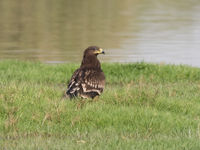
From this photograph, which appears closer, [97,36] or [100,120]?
[100,120]

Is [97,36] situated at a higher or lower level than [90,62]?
higher

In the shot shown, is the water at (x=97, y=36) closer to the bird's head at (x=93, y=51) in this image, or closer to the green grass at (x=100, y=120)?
the bird's head at (x=93, y=51)

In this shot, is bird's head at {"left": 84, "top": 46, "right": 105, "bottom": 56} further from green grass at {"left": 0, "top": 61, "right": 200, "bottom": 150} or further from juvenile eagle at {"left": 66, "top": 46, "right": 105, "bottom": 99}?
green grass at {"left": 0, "top": 61, "right": 200, "bottom": 150}

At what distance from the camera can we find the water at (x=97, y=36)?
23438 mm

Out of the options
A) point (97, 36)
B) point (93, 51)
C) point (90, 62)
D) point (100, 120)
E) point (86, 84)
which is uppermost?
point (97, 36)

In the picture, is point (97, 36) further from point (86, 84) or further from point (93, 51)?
point (86, 84)

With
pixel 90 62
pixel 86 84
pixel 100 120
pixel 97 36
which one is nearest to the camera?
pixel 100 120

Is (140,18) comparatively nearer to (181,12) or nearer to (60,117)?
(181,12)

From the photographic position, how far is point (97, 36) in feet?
104

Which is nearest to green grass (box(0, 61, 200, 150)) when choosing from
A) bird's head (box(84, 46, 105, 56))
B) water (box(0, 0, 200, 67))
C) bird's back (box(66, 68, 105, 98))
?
bird's back (box(66, 68, 105, 98))

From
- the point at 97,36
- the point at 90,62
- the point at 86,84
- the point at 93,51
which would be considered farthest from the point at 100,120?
the point at 97,36

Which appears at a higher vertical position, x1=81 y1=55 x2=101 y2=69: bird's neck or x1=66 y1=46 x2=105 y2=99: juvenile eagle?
x1=81 y1=55 x2=101 y2=69: bird's neck

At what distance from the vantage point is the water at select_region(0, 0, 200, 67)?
23.4 m

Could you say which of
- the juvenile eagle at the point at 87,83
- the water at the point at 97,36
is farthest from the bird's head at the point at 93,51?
the water at the point at 97,36
